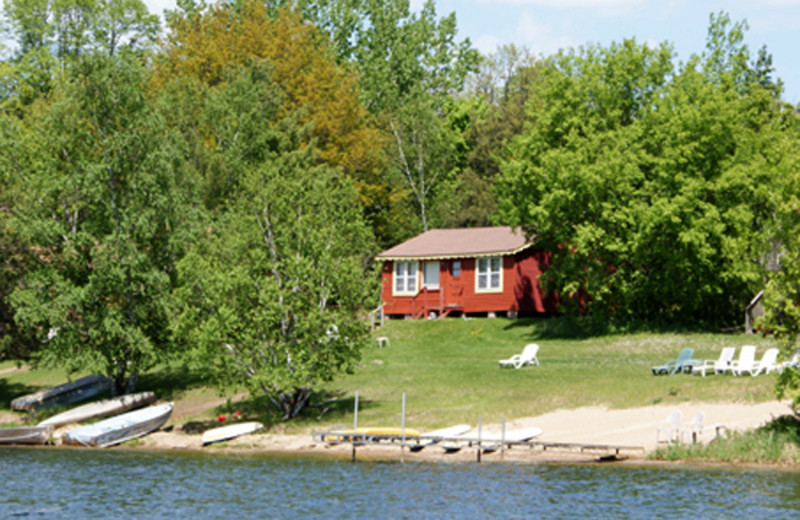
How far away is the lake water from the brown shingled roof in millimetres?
26326

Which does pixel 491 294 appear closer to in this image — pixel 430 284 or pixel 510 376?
pixel 430 284

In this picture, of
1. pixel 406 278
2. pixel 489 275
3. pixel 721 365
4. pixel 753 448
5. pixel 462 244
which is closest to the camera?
pixel 753 448

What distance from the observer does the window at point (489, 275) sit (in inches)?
2239

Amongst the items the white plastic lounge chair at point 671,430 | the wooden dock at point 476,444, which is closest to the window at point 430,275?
the wooden dock at point 476,444

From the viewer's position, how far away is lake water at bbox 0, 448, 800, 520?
79.7 ft

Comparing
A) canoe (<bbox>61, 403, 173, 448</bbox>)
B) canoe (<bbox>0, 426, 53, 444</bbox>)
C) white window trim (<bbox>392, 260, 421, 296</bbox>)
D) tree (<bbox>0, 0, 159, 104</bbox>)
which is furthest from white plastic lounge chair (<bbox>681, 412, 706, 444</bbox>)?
tree (<bbox>0, 0, 159, 104</bbox>)

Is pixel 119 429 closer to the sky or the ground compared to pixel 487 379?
closer to the ground

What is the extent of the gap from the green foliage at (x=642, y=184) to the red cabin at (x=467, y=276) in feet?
7.13

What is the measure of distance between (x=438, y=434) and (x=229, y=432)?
309 inches

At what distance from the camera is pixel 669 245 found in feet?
162

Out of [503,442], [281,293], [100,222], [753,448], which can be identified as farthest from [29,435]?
[753,448]

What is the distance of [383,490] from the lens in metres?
27.1

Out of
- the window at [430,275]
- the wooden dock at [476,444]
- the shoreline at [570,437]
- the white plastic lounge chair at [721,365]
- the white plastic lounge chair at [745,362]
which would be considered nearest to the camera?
the wooden dock at [476,444]

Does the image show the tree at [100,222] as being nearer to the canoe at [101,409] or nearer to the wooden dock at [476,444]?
the canoe at [101,409]
